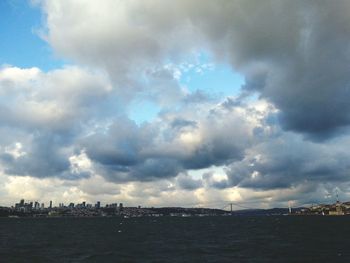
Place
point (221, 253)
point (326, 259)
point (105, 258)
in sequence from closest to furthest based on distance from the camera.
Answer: point (326, 259) < point (105, 258) < point (221, 253)

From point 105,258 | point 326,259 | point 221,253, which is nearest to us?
point 326,259

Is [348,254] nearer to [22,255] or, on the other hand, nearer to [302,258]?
[302,258]

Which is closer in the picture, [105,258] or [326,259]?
[326,259]

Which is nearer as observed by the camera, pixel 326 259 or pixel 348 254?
pixel 326 259

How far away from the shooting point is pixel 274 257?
3846 inches

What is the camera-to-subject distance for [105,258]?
102 m

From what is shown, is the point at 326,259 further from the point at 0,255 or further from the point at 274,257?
the point at 0,255

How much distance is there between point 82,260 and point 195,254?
2905cm

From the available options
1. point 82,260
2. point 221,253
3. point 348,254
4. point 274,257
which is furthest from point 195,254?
point 348,254

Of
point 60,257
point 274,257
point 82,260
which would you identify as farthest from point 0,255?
point 274,257

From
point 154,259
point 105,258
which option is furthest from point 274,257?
point 105,258

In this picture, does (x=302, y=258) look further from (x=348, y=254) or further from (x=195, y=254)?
(x=195, y=254)

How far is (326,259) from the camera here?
307 feet

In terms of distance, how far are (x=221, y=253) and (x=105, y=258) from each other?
30.2m
